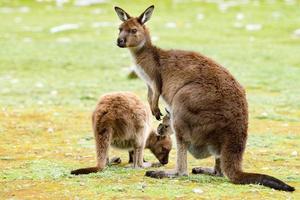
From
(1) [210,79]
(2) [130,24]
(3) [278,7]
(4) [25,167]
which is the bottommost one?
(4) [25,167]

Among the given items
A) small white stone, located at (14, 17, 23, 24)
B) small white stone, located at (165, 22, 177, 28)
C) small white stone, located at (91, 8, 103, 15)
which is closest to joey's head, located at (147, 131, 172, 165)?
small white stone, located at (165, 22, 177, 28)

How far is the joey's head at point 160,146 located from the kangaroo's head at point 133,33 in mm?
1467

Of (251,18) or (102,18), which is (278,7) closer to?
(251,18)

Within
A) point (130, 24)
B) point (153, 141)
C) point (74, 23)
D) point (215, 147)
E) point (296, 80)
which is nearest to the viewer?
point (215, 147)

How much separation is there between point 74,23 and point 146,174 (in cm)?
2365

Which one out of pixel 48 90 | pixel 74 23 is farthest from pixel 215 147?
pixel 74 23

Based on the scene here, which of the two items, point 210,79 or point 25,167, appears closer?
point 210,79

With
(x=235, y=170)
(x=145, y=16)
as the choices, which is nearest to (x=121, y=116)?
(x=145, y=16)

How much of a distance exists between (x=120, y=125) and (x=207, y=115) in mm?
1399

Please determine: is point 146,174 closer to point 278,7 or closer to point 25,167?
point 25,167

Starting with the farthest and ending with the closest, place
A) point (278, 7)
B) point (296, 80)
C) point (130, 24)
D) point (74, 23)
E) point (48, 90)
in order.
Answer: point (278, 7) < point (74, 23) < point (296, 80) < point (48, 90) < point (130, 24)

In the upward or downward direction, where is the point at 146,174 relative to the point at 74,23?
downward

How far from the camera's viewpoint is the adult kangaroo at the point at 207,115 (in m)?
7.98

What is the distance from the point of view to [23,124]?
12914 mm
